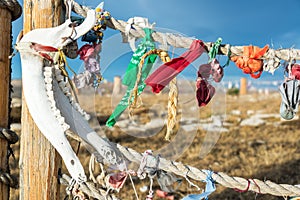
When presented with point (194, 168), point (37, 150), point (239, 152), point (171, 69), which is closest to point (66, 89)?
point (37, 150)

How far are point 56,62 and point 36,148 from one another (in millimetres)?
250

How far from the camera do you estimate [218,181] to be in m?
1.14

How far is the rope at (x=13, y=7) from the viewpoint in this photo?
→ 3.92 ft

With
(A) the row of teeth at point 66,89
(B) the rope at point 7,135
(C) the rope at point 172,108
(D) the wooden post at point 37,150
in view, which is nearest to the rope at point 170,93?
(C) the rope at point 172,108

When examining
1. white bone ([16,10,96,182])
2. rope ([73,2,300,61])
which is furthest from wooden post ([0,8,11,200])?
rope ([73,2,300,61])

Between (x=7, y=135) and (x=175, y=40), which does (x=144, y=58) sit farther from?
(x=7, y=135)

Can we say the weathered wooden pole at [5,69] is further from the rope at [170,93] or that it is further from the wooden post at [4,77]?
the rope at [170,93]

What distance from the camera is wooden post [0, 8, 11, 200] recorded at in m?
1.21

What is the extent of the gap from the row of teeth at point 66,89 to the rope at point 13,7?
249 mm

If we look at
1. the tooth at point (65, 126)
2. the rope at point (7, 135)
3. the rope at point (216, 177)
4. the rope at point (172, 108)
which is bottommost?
the rope at point (216, 177)

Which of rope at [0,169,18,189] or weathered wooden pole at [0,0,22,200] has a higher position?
weathered wooden pole at [0,0,22,200]

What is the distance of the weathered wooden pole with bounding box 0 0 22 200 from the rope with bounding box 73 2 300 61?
20cm

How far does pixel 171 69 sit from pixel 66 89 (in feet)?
0.96

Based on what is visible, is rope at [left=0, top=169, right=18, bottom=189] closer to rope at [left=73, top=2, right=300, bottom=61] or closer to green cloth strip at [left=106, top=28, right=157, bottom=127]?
green cloth strip at [left=106, top=28, right=157, bottom=127]
